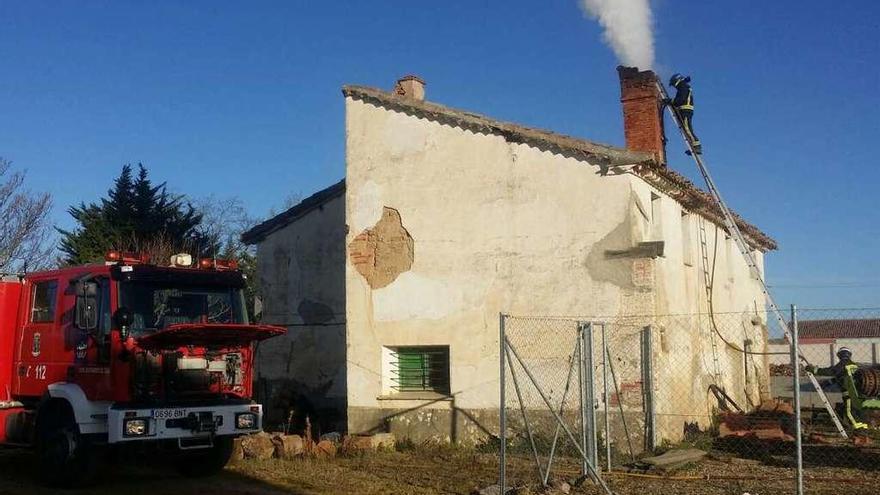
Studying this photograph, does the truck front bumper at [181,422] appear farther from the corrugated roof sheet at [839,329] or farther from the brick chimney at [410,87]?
the corrugated roof sheet at [839,329]

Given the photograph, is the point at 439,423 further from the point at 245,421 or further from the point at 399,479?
the point at 245,421

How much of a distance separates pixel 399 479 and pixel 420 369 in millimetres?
3917

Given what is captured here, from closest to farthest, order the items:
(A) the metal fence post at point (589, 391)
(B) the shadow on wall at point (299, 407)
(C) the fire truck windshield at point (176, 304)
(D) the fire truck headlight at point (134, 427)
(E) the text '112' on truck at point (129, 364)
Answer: (D) the fire truck headlight at point (134, 427), (A) the metal fence post at point (589, 391), (E) the text '112' on truck at point (129, 364), (C) the fire truck windshield at point (176, 304), (B) the shadow on wall at point (299, 407)

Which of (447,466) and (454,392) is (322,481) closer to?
(447,466)

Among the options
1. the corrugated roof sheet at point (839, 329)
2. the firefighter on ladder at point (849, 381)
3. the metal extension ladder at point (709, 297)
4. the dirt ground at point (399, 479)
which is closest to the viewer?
the dirt ground at point (399, 479)

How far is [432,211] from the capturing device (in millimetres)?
14984

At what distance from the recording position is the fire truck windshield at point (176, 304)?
10172 millimetres

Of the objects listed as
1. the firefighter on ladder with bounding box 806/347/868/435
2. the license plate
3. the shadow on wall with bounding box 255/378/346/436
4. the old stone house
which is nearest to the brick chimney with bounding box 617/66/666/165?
the old stone house

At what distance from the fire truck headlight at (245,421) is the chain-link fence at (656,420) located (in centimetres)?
332

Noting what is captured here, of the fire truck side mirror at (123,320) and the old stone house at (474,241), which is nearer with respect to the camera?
the fire truck side mirror at (123,320)

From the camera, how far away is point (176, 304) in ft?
34.8

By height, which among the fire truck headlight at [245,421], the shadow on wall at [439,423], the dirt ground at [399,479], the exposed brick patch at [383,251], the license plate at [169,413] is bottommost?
the dirt ground at [399,479]

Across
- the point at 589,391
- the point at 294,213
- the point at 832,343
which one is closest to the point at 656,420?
the point at 589,391

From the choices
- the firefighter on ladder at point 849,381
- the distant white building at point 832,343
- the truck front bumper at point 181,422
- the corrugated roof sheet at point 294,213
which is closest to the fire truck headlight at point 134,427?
the truck front bumper at point 181,422
